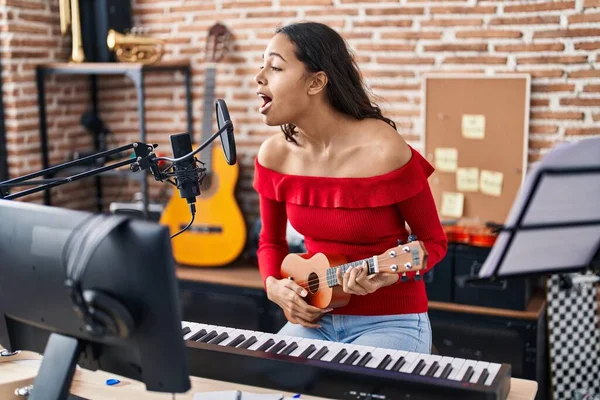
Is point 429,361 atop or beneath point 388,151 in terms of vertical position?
beneath

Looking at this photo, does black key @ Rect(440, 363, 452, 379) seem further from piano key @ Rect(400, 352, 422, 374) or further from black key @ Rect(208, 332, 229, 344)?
black key @ Rect(208, 332, 229, 344)

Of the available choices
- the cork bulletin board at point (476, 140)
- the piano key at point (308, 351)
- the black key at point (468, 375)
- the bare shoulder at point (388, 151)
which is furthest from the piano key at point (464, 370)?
the cork bulletin board at point (476, 140)

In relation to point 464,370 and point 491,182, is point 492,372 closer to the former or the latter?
point 464,370

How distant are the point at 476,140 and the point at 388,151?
1371mm

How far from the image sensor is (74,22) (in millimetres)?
3943

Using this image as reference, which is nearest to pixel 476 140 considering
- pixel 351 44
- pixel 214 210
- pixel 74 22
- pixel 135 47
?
pixel 351 44

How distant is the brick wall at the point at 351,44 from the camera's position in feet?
10.6

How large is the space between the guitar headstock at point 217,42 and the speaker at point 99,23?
1.78ft

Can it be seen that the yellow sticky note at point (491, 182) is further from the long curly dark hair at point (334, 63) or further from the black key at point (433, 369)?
the black key at point (433, 369)

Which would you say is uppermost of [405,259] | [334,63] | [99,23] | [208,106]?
[99,23]

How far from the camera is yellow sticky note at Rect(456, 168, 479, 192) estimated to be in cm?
343

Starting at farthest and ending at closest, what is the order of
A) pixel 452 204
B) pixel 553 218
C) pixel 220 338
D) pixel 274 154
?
1. pixel 452 204
2. pixel 274 154
3. pixel 220 338
4. pixel 553 218

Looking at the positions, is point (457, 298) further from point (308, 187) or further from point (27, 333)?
point (27, 333)

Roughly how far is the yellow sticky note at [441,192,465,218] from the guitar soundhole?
1457mm
